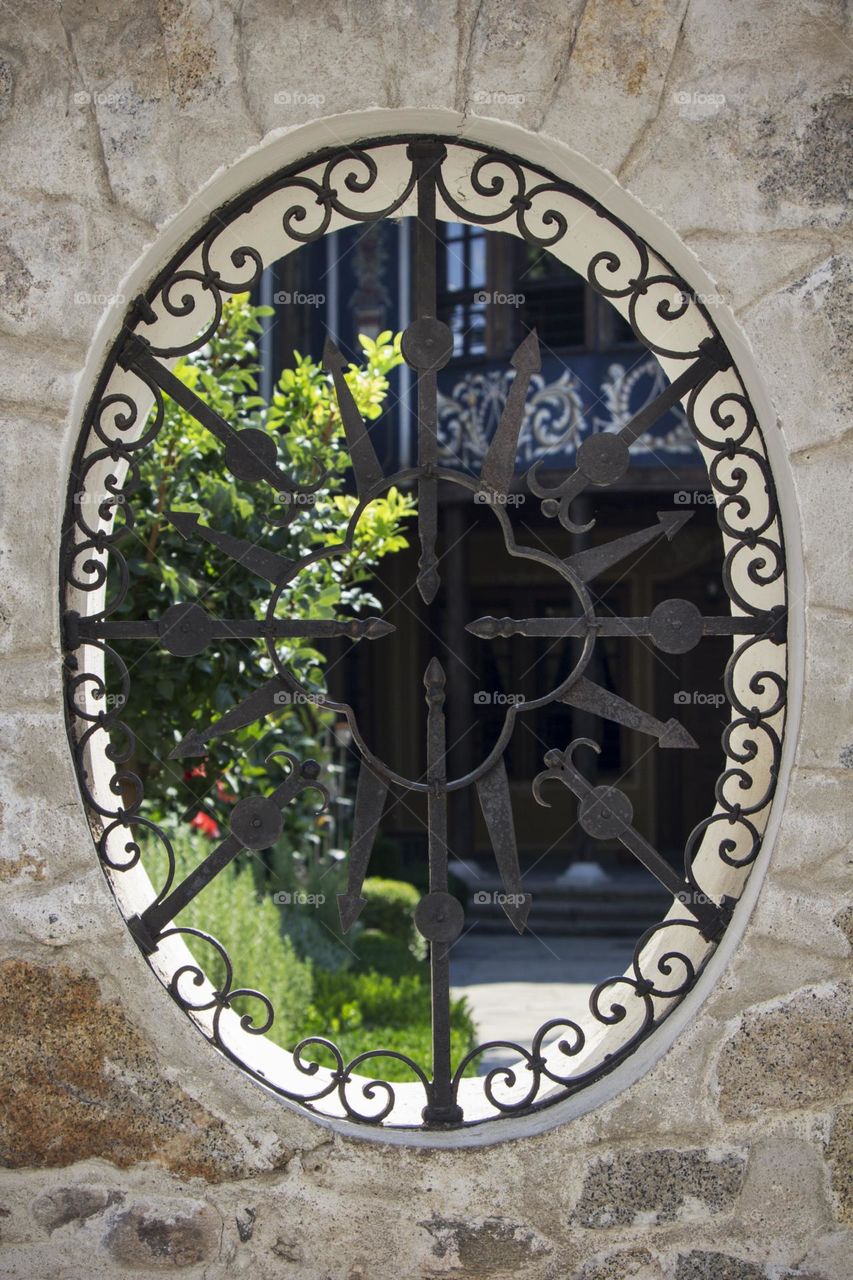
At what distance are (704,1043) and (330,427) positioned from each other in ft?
8.38

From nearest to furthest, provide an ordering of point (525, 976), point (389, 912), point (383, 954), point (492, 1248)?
point (492, 1248), point (383, 954), point (389, 912), point (525, 976)

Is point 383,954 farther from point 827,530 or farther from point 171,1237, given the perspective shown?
point 827,530

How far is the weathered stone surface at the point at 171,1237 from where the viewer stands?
85.8 inches

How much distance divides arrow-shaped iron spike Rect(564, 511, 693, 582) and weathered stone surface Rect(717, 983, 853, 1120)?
0.83 m

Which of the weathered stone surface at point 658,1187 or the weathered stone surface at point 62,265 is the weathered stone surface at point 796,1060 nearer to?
the weathered stone surface at point 658,1187

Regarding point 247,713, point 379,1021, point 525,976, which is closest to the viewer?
point 247,713

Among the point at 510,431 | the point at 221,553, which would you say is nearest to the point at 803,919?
the point at 510,431

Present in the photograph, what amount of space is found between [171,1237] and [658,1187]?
0.86m

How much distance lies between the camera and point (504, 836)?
88.2 inches

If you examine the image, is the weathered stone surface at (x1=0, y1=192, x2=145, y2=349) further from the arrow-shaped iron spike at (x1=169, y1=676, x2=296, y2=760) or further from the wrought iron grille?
the arrow-shaped iron spike at (x1=169, y1=676, x2=296, y2=760)

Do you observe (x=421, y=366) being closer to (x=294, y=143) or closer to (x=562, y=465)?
(x=294, y=143)

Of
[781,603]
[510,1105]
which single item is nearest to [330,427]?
[781,603]

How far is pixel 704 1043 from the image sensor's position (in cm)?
217

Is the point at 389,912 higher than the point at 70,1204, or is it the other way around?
the point at 70,1204
